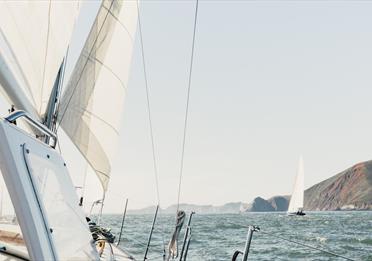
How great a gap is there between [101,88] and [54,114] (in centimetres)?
313

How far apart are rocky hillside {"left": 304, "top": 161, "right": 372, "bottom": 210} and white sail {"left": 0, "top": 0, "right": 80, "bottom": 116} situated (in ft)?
527

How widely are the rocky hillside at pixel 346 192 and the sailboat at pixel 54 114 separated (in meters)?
157

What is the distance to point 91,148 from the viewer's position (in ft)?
23.3

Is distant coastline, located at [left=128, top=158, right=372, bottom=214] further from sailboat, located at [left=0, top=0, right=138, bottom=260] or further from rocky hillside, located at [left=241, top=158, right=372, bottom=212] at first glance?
sailboat, located at [left=0, top=0, right=138, bottom=260]

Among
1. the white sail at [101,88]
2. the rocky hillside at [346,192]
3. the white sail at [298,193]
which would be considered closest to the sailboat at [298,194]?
the white sail at [298,193]

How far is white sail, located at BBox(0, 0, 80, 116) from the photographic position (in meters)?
3.51

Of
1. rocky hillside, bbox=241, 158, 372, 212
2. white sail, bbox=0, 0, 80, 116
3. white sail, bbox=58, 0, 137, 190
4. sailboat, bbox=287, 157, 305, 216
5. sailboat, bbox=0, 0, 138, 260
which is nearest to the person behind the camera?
sailboat, bbox=0, 0, 138, 260

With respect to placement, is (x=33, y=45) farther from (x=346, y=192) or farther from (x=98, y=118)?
(x=346, y=192)

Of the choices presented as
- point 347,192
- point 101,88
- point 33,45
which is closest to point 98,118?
point 101,88

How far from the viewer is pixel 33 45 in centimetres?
387

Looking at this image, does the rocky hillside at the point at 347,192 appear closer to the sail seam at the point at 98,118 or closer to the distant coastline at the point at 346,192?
the distant coastline at the point at 346,192

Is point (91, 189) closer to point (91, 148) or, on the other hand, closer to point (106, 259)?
point (91, 148)

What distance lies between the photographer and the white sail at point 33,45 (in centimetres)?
351

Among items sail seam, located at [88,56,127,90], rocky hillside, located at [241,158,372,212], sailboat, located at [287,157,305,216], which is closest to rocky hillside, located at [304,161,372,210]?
rocky hillside, located at [241,158,372,212]
